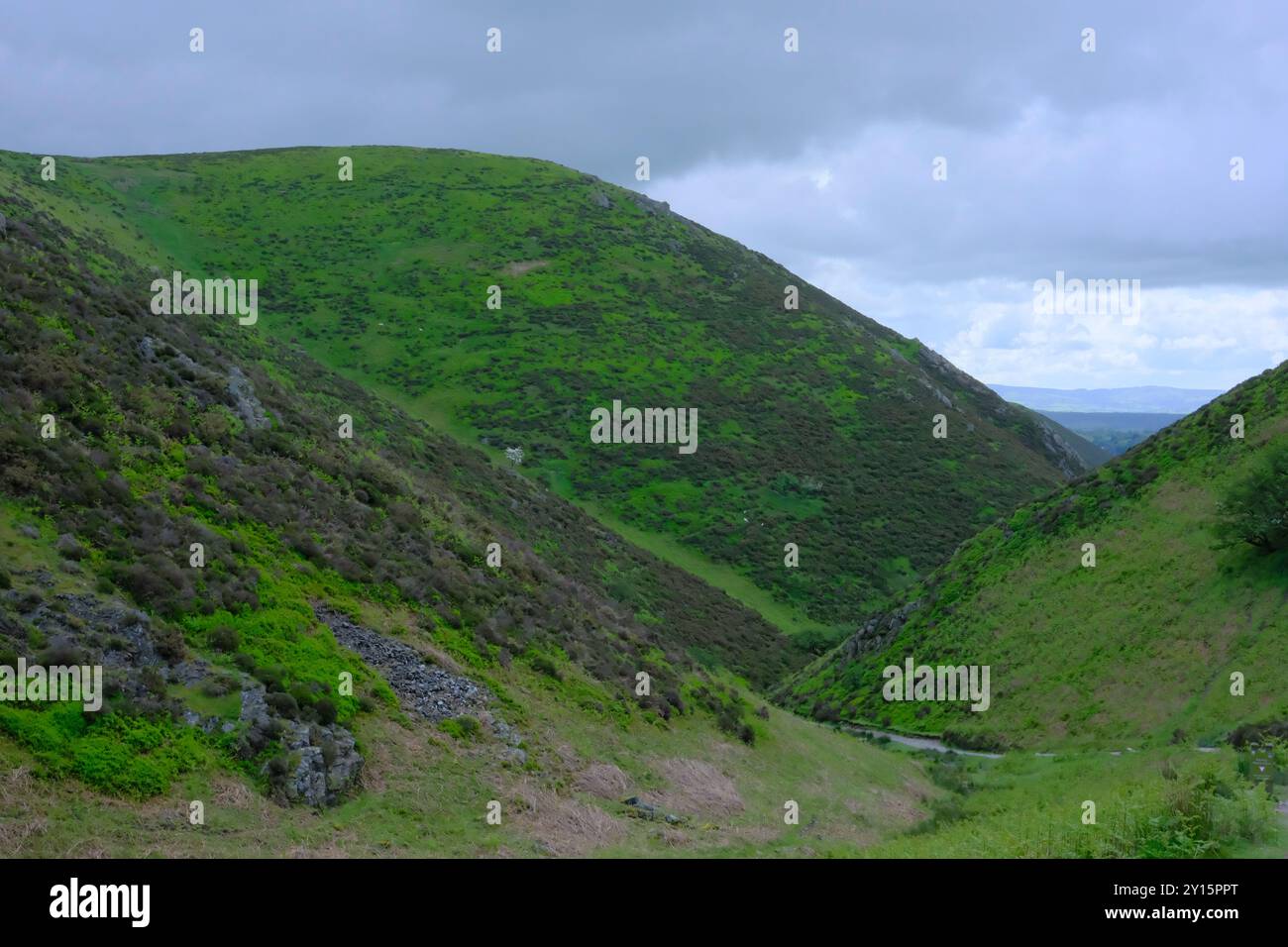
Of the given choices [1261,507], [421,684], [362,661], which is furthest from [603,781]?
[1261,507]

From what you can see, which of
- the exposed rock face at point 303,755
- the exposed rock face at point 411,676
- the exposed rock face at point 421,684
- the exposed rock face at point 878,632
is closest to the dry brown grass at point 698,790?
the exposed rock face at point 421,684

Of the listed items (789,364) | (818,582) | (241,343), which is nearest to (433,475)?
(241,343)

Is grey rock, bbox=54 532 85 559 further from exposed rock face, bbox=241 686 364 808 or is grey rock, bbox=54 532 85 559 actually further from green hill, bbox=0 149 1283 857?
exposed rock face, bbox=241 686 364 808

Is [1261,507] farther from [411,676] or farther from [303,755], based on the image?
[303,755]

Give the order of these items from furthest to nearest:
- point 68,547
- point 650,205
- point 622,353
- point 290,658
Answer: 1. point 650,205
2. point 622,353
3. point 290,658
4. point 68,547

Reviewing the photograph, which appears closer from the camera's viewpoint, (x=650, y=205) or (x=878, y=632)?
(x=878, y=632)

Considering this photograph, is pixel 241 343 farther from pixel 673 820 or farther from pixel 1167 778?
pixel 1167 778
